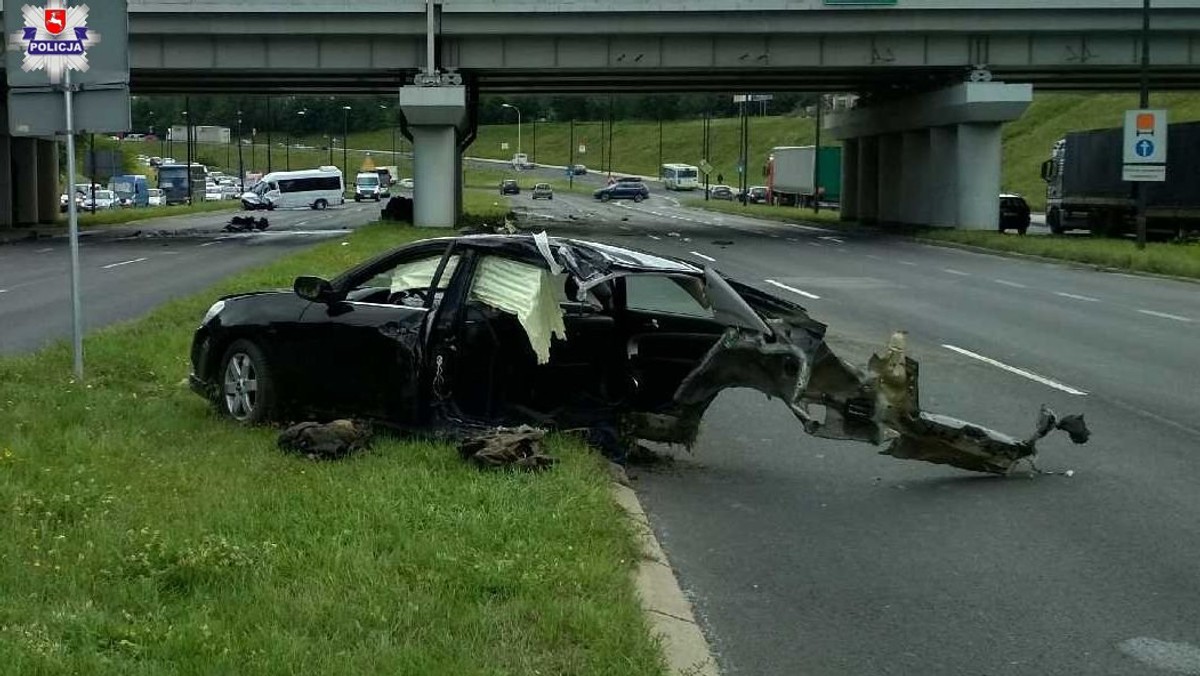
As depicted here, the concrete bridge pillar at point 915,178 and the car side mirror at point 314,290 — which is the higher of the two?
the concrete bridge pillar at point 915,178

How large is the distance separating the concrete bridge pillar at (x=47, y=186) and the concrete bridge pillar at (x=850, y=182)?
34928mm

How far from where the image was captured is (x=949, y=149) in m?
46.3

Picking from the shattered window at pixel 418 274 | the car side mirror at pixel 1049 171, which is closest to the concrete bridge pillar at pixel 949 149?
the car side mirror at pixel 1049 171

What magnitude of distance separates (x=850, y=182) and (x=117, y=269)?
40712mm

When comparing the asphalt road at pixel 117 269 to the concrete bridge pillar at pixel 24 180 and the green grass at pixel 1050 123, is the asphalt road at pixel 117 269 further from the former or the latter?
the green grass at pixel 1050 123

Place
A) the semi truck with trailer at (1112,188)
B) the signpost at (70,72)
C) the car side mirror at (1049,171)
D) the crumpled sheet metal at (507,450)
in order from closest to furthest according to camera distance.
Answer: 1. the crumpled sheet metal at (507,450)
2. the signpost at (70,72)
3. the semi truck with trailer at (1112,188)
4. the car side mirror at (1049,171)

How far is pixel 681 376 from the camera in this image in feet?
29.6

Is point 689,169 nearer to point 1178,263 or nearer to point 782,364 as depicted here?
point 1178,263

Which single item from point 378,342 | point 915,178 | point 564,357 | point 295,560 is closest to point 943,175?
point 915,178

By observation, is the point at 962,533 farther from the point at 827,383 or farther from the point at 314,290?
the point at 314,290

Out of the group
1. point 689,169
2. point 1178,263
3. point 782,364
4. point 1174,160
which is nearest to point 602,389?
point 782,364

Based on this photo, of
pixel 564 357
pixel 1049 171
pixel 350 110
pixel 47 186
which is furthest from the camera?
pixel 350 110

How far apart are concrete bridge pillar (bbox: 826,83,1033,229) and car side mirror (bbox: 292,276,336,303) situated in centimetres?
3693

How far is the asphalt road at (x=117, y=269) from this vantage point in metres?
18.6
